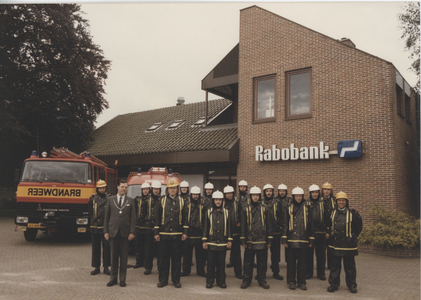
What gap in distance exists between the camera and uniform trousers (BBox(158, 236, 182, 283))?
7801 mm

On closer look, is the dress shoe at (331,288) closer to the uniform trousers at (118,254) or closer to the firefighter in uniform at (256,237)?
the firefighter in uniform at (256,237)

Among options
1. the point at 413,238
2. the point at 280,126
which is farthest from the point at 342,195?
the point at 280,126

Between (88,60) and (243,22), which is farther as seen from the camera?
(88,60)

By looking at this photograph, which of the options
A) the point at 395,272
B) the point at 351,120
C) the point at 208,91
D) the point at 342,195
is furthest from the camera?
the point at 208,91

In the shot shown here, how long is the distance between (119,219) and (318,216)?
4.41m

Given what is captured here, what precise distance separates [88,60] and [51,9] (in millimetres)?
3475

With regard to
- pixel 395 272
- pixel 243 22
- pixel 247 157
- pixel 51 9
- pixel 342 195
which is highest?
pixel 51 9

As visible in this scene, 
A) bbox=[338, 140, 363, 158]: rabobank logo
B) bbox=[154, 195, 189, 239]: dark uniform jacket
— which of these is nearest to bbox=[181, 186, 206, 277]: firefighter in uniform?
bbox=[154, 195, 189, 239]: dark uniform jacket

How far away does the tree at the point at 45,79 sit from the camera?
Answer: 774 inches

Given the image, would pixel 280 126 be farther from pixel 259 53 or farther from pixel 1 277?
pixel 1 277

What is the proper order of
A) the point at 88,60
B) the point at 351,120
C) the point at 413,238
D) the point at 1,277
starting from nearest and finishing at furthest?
the point at 1,277
the point at 413,238
the point at 351,120
the point at 88,60

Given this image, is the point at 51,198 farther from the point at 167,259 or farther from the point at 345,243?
the point at 345,243

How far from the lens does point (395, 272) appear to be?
369 inches

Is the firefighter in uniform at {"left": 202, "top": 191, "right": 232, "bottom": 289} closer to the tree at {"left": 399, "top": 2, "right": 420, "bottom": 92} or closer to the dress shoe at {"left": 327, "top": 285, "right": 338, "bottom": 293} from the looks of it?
the dress shoe at {"left": 327, "top": 285, "right": 338, "bottom": 293}
